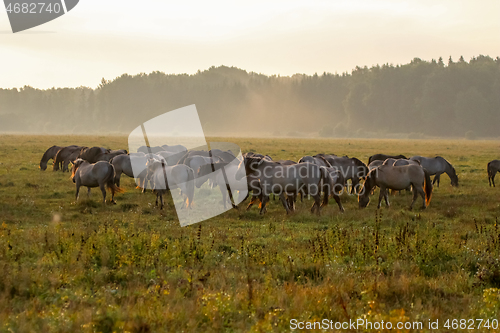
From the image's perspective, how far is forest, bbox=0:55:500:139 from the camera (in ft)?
333

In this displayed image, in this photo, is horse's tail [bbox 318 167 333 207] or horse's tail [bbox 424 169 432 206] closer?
horse's tail [bbox 318 167 333 207]

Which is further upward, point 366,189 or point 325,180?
point 325,180

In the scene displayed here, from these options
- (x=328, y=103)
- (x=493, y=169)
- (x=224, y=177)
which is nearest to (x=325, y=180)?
(x=224, y=177)

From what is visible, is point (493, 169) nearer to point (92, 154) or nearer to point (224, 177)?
point (224, 177)

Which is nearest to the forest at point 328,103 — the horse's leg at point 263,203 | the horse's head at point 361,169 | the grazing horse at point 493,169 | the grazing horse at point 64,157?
the grazing horse at point 493,169

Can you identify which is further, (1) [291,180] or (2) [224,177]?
(2) [224,177]

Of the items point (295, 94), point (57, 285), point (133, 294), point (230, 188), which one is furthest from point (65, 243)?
point (295, 94)

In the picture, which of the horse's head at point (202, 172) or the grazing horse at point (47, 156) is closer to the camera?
the horse's head at point (202, 172)

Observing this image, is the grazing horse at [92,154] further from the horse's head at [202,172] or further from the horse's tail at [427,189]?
the horse's tail at [427,189]

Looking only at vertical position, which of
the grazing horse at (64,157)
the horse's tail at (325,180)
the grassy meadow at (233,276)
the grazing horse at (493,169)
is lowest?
the grassy meadow at (233,276)

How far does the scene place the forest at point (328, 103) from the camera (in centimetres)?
10150

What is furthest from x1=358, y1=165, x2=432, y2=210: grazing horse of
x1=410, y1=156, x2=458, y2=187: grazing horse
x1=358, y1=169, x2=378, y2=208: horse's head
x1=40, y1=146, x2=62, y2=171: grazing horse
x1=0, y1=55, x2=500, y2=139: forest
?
x1=0, y1=55, x2=500, y2=139: forest

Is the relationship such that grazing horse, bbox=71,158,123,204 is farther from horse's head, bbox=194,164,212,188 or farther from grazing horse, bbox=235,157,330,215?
grazing horse, bbox=235,157,330,215

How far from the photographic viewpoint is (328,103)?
458 feet
